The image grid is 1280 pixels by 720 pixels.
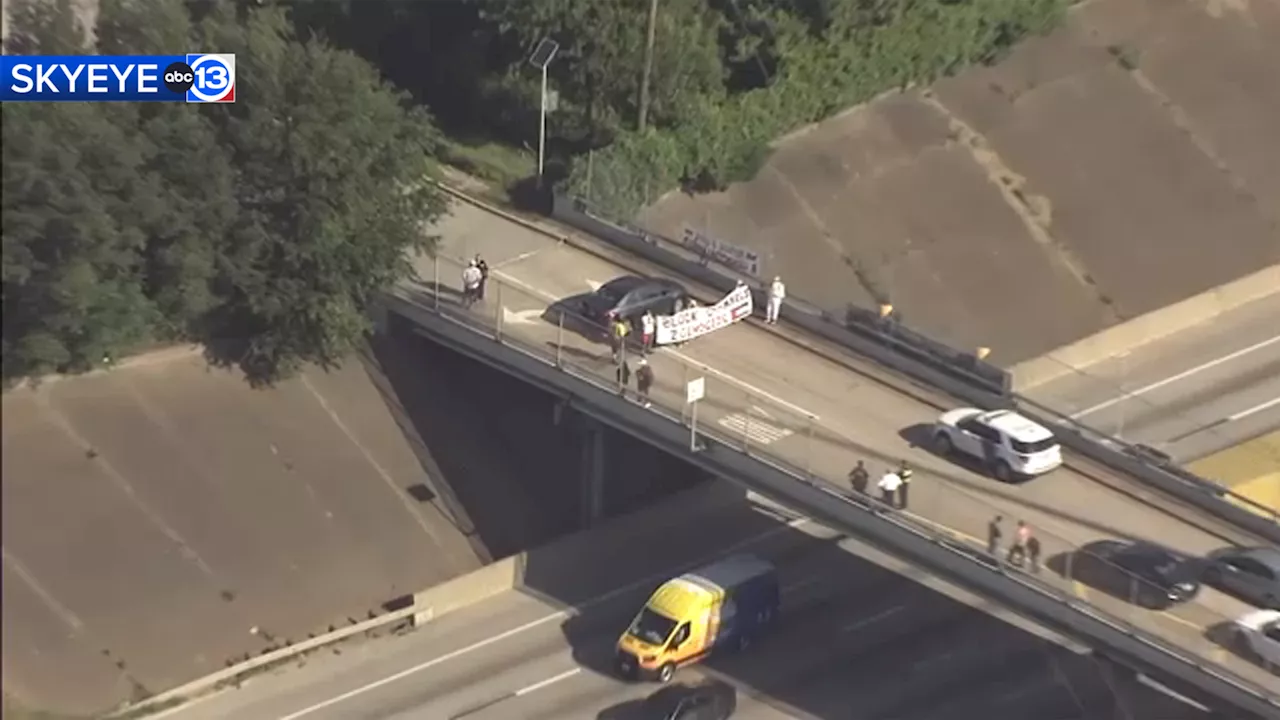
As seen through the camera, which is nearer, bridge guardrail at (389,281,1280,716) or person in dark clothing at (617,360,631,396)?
bridge guardrail at (389,281,1280,716)

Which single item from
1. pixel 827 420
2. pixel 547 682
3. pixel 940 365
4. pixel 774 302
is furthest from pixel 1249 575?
pixel 547 682

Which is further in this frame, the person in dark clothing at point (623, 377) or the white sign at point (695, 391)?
the person in dark clothing at point (623, 377)

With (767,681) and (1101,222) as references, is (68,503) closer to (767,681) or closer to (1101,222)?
(767,681)

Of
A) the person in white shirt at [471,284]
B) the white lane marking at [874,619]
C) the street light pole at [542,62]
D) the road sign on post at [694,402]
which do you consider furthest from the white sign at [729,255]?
the white lane marking at [874,619]

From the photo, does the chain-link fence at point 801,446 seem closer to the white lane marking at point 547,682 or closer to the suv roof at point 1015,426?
the suv roof at point 1015,426

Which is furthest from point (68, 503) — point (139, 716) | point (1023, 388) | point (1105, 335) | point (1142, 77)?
point (1142, 77)

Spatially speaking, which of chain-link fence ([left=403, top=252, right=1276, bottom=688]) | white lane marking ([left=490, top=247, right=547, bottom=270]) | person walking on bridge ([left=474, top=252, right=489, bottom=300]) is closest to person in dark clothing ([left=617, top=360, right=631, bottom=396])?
chain-link fence ([left=403, top=252, right=1276, bottom=688])

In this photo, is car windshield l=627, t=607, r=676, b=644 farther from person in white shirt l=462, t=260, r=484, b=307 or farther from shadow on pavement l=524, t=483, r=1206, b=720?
person in white shirt l=462, t=260, r=484, b=307
